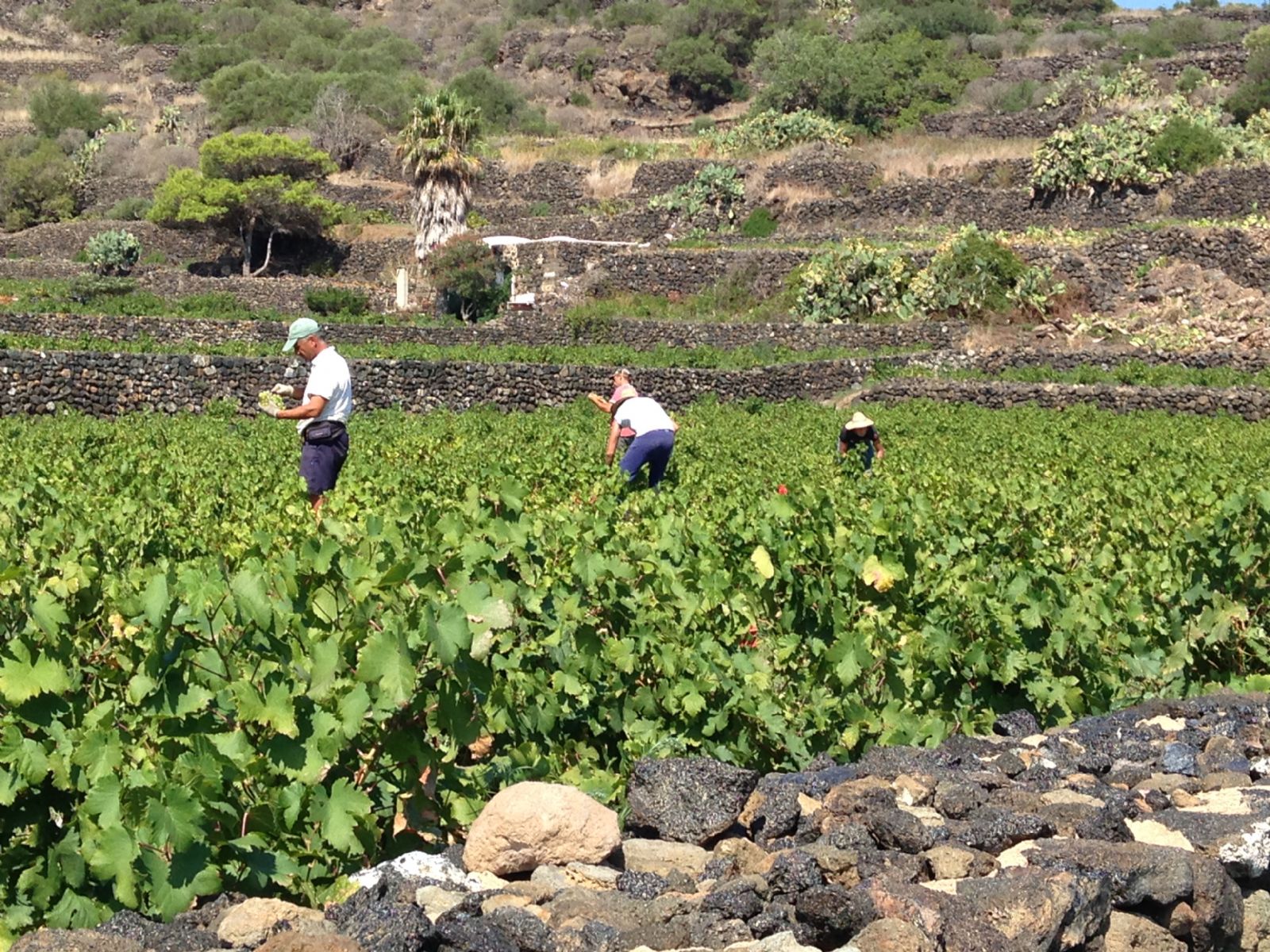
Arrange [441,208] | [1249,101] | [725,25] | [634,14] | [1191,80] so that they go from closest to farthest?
[441,208] < [1249,101] < [1191,80] < [725,25] < [634,14]

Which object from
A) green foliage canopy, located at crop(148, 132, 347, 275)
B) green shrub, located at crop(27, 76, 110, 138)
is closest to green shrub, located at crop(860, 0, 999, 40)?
green foliage canopy, located at crop(148, 132, 347, 275)

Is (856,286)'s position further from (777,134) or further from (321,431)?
(321,431)

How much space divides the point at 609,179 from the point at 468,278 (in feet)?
39.6

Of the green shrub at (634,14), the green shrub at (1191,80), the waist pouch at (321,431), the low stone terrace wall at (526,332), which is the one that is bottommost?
the low stone terrace wall at (526,332)

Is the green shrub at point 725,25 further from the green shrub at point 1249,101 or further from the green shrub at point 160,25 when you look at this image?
the green shrub at point 160,25

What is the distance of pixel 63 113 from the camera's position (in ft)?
208

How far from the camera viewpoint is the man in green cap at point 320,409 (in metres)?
11.5

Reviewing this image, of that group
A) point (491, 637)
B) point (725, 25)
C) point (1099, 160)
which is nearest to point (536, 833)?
point (491, 637)

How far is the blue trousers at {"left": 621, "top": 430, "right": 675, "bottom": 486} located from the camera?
14062 mm

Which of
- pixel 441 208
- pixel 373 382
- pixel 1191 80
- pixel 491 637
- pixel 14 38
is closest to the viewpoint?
pixel 491 637

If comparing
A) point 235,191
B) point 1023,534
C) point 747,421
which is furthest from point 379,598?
A: point 235,191

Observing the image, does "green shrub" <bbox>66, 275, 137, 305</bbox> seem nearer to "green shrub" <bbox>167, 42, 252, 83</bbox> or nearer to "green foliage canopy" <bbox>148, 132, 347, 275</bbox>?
"green foliage canopy" <bbox>148, 132, 347, 275</bbox>

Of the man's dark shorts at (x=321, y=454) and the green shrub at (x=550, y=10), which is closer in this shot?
the man's dark shorts at (x=321, y=454)

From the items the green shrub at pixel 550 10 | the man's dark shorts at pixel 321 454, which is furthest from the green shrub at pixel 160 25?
the man's dark shorts at pixel 321 454
